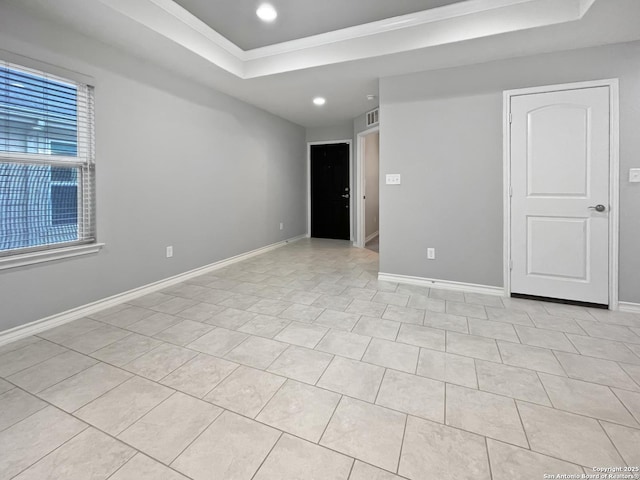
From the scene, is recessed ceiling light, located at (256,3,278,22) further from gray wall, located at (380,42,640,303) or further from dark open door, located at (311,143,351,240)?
dark open door, located at (311,143,351,240)

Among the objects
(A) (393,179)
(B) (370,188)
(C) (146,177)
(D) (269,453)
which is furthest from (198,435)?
(B) (370,188)

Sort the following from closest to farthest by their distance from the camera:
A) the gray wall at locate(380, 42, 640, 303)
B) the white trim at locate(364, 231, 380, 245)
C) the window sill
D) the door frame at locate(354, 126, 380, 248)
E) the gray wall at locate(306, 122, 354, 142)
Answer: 1. the window sill
2. the gray wall at locate(380, 42, 640, 303)
3. the door frame at locate(354, 126, 380, 248)
4. the gray wall at locate(306, 122, 354, 142)
5. the white trim at locate(364, 231, 380, 245)

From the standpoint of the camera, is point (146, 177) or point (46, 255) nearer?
point (46, 255)

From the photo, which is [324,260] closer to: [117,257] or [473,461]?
[117,257]

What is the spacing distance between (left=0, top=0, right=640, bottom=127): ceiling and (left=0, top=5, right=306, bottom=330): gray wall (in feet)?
0.49

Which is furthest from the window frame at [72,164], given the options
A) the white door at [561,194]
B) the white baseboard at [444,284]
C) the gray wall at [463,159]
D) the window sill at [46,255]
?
the white door at [561,194]

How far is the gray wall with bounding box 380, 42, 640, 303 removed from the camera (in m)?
2.72

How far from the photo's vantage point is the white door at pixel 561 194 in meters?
2.78

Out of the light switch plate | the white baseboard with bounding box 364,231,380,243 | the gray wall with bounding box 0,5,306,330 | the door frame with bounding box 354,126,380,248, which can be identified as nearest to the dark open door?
the white baseboard with bounding box 364,231,380,243

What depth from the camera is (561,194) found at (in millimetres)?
2912

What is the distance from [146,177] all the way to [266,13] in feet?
6.44

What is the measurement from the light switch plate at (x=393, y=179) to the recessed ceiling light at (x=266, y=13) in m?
1.95

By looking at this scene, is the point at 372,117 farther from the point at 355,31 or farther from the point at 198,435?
the point at 198,435

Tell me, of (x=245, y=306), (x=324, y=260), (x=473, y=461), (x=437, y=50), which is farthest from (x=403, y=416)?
(x=324, y=260)
